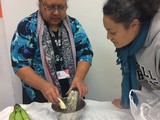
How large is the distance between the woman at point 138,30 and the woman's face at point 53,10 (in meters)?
0.45

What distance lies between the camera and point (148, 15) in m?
1.11

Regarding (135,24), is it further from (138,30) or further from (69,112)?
(69,112)

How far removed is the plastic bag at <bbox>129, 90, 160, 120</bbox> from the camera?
1.08m

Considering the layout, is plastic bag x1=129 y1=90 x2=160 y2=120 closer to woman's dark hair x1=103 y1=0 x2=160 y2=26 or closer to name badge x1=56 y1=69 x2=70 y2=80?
woman's dark hair x1=103 y1=0 x2=160 y2=26

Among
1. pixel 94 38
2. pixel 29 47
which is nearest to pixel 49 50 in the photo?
pixel 29 47

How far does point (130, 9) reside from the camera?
107 cm

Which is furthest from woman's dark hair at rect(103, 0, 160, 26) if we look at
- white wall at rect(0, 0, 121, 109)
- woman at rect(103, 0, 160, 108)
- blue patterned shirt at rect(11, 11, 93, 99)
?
white wall at rect(0, 0, 121, 109)

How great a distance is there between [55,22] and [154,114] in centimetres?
82

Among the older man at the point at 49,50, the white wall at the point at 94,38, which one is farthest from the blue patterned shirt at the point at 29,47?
the white wall at the point at 94,38

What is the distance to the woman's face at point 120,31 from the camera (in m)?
1.11

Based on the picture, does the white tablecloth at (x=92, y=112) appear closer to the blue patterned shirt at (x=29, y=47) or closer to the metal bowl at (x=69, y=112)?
the metal bowl at (x=69, y=112)

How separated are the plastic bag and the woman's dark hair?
331 mm

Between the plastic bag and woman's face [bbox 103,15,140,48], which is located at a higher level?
woman's face [bbox 103,15,140,48]

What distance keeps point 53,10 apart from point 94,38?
55 cm
